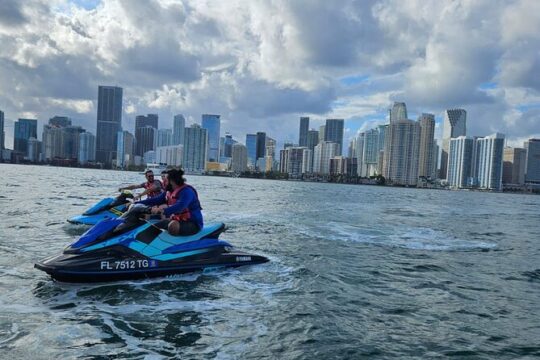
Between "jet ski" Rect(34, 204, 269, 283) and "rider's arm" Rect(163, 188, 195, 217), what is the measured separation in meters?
0.43

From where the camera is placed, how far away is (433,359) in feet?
18.8

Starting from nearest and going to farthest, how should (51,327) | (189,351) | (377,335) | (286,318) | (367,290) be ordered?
(189,351) → (51,327) → (377,335) → (286,318) → (367,290)

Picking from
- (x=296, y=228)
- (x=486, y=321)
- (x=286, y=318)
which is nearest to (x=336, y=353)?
(x=286, y=318)

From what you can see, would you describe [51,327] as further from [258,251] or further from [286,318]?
[258,251]

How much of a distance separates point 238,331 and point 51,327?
255 cm

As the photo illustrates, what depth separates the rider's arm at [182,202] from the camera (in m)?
9.30

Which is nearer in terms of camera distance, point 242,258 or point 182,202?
point 182,202

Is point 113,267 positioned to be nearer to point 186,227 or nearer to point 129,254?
point 129,254

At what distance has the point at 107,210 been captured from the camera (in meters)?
14.8

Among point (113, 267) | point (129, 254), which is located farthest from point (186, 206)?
point (113, 267)

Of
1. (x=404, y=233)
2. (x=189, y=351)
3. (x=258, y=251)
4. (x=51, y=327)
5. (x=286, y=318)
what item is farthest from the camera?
(x=404, y=233)

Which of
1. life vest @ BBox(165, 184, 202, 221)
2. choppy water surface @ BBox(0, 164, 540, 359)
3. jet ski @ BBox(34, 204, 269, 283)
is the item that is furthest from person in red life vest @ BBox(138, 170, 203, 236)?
choppy water surface @ BBox(0, 164, 540, 359)

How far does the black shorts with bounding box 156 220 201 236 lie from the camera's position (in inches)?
369

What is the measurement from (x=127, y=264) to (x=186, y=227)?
1.59 metres
